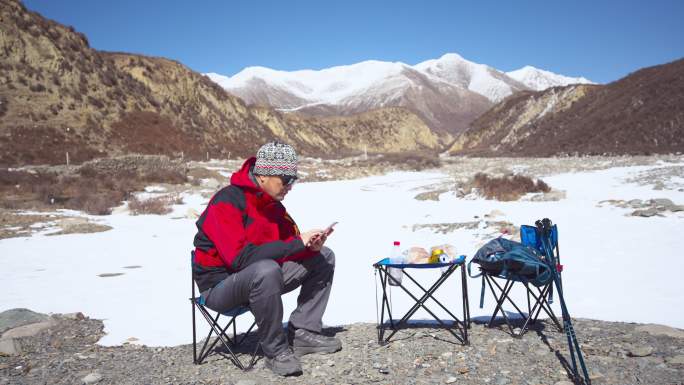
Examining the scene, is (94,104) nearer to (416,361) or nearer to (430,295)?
(430,295)

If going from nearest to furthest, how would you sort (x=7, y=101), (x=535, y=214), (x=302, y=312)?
(x=302, y=312), (x=535, y=214), (x=7, y=101)

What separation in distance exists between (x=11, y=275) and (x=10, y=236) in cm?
416

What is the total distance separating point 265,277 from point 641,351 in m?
2.83

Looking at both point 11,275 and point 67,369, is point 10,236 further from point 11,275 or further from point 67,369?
point 67,369

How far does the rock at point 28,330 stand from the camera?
4.51 m

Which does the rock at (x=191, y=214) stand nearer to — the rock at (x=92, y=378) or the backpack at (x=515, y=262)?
the rock at (x=92, y=378)

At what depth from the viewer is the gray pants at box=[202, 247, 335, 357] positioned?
331 centimetres

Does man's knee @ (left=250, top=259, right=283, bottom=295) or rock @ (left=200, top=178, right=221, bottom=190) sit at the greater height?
man's knee @ (left=250, top=259, right=283, bottom=295)

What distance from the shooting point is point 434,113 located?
194 m

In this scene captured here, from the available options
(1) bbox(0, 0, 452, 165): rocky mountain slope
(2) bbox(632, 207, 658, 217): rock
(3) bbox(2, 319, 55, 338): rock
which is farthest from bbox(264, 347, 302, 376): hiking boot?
(1) bbox(0, 0, 452, 165): rocky mountain slope

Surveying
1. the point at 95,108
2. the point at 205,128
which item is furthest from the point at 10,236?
the point at 205,128

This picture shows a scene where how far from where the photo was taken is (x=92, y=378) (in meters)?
3.60

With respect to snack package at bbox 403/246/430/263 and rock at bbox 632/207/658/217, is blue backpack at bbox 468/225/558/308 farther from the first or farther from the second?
rock at bbox 632/207/658/217

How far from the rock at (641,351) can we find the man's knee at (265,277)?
2694 mm
